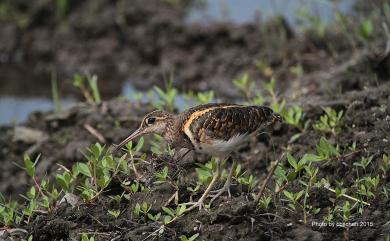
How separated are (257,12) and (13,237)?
5.96 meters

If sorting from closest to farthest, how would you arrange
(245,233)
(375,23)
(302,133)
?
(245,233) → (302,133) → (375,23)

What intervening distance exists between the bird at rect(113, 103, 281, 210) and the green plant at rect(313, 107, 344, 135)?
88 cm

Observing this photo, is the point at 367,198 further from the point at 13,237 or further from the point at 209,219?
the point at 13,237

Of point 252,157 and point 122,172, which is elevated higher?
point 122,172

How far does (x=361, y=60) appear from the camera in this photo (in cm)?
772

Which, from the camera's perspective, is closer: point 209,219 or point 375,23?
point 209,219

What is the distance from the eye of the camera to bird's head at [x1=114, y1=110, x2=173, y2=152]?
17.7 feet

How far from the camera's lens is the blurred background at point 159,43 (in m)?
9.41

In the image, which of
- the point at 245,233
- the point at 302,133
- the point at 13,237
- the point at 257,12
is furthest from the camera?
the point at 257,12

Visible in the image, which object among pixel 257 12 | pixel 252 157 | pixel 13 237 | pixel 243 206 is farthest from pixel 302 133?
pixel 257 12

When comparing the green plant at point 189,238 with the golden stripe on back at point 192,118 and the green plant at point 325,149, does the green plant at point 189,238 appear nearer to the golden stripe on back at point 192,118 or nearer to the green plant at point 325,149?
the golden stripe on back at point 192,118

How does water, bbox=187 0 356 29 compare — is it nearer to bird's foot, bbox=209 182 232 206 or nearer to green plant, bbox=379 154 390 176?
green plant, bbox=379 154 390 176

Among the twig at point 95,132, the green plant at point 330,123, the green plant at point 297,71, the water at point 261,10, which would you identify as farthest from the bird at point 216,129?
the water at point 261,10

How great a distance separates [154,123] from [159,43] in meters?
5.05
